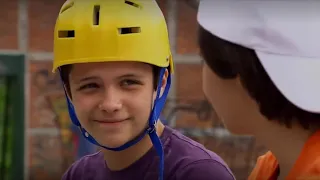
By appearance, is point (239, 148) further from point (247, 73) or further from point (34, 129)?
point (247, 73)

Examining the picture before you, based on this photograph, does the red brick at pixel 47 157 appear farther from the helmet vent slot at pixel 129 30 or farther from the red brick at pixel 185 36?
the helmet vent slot at pixel 129 30

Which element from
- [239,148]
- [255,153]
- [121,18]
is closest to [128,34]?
[121,18]

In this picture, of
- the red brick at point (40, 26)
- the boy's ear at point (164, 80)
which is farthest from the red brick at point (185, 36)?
the boy's ear at point (164, 80)

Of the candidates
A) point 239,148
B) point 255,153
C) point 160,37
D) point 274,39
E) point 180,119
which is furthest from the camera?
point 180,119

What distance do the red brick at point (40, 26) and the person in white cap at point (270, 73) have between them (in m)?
0.93

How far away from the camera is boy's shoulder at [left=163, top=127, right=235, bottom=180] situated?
70cm

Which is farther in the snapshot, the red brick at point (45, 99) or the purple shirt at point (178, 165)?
the red brick at point (45, 99)

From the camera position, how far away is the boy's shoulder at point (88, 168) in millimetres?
779

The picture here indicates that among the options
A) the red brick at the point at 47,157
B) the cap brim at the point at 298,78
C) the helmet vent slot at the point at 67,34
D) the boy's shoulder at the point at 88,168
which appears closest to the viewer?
the cap brim at the point at 298,78

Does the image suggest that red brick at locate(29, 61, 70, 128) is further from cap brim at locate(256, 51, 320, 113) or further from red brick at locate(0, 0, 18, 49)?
cap brim at locate(256, 51, 320, 113)

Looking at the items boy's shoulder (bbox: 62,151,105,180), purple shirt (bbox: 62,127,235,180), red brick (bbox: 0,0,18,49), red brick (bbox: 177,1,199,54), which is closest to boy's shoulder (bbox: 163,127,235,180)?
purple shirt (bbox: 62,127,235,180)

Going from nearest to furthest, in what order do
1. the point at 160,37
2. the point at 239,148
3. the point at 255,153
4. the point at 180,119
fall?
the point at 160,37 → the point at 255,153 → the point at 239,148 → the point at 180,119

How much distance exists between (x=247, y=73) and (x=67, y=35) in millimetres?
217

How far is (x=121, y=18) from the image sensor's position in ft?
2.14
